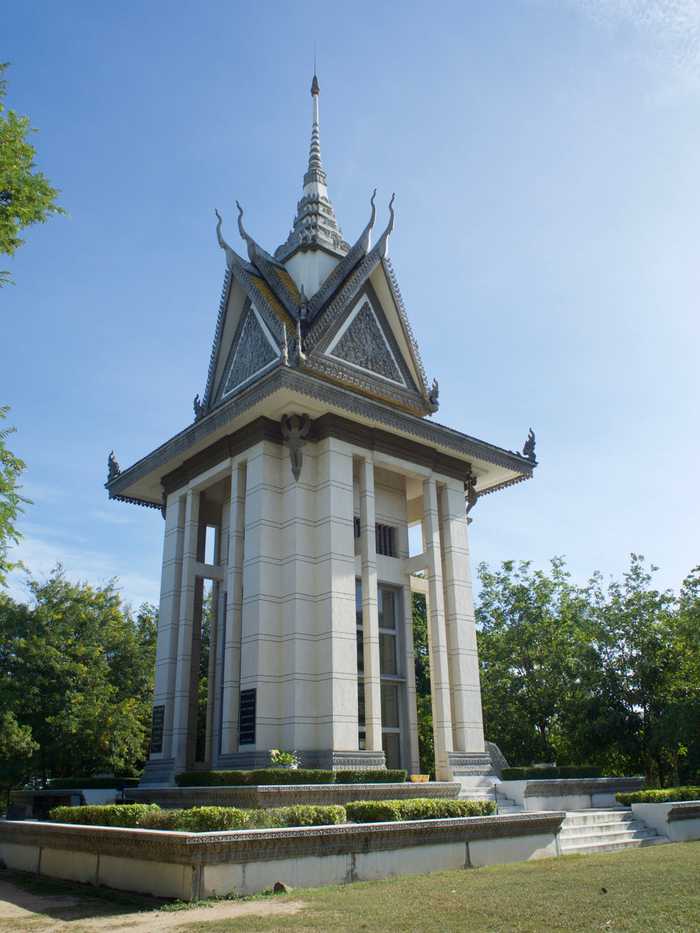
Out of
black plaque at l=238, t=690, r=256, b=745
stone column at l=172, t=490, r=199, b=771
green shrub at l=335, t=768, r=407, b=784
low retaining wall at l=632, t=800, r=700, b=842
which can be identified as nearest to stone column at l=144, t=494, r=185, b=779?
stone column at l=172, t=490, r=199, b=771

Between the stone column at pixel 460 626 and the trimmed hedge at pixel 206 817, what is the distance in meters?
11.3

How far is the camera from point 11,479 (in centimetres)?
1192

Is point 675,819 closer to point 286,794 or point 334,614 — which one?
point 286,794

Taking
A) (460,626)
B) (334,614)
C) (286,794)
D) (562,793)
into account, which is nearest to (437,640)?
(460,626)

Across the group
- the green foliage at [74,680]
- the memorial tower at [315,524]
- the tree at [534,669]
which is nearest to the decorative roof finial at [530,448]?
the memorial tower at [315,524]

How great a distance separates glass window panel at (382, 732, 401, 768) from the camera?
79.2 ft

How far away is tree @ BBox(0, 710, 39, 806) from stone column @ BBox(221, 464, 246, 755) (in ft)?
26.3

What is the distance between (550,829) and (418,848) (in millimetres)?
3893

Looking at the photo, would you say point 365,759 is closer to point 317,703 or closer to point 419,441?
point 317,703

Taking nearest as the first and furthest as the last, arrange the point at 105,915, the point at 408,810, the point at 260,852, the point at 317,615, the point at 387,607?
the point at 105,915 → the point at 260,852 → the point at 408,810 → the point at 317,615 → the point at 387,607

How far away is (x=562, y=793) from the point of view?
21281mm

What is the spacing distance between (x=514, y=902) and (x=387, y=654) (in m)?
16.0

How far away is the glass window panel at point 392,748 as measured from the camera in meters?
24.1

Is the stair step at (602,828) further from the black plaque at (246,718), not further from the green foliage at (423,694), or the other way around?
the green foliage at (423,694)
